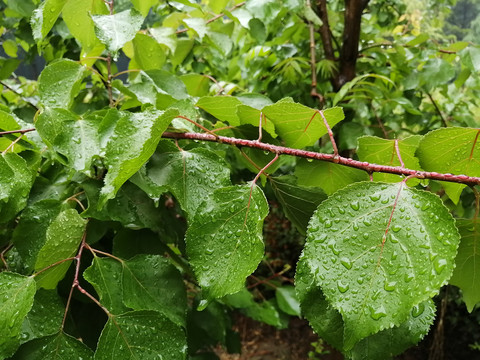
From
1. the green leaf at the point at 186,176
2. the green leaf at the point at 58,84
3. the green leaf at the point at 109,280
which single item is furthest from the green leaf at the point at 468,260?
the green leaf at the point at 58,84

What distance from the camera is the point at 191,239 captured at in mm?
358

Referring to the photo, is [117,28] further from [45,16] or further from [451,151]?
[451,151]

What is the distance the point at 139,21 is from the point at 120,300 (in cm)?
34

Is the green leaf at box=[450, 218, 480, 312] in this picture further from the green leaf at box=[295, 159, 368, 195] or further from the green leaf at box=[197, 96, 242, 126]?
the green leaf at box=[197, 96, 242, 126]

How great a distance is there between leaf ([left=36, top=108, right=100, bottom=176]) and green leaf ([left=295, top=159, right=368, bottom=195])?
247mm

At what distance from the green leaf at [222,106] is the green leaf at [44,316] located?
0.29 metres

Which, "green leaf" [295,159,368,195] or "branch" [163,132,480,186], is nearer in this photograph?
"branch" [163,132,480,186]

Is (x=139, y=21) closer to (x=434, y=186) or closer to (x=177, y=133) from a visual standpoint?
(x=177, y=133)

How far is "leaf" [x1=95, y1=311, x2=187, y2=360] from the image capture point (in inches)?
14.8

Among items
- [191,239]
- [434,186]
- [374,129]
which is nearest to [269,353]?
[374,129]

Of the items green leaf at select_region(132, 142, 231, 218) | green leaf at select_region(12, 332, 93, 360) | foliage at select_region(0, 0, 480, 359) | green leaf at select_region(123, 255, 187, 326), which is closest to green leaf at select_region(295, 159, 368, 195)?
foliage at select_region(0, 0, 480, 359)

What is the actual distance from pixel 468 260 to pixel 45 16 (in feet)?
1.86

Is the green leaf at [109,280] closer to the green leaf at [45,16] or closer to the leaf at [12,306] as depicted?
the leaf at [12,306]

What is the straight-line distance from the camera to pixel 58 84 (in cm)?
52
